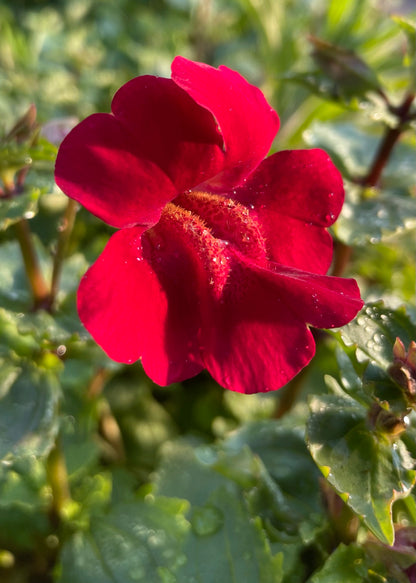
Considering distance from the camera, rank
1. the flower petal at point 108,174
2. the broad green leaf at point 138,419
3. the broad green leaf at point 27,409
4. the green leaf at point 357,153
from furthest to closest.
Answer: the broad green leaf at point 138,419
the green leaf at point 357,153
the broad green leaf at point 27,409
the flower petal at point 108,174

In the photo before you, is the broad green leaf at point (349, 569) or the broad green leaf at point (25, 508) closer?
the broad green leaf at point (349, 569)

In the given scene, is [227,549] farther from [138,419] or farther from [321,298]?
[138,419]

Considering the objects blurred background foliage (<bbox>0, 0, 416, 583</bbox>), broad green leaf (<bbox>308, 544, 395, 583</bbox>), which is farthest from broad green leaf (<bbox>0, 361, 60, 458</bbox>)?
broad green leaf (<bbox>308, 544, 395, 583</bbox>)

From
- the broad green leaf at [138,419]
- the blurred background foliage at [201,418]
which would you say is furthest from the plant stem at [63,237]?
the broad green leaf at [138,419]

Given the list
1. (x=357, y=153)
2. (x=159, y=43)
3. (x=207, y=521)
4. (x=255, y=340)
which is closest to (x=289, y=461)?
(x=207, y=521)

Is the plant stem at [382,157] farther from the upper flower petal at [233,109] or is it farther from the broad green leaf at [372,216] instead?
the upper flower petal at [233,109]

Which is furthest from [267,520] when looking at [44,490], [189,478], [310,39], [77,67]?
[77,67]
